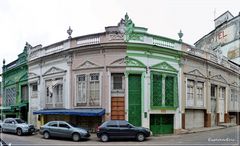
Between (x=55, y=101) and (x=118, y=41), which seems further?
(x=55, y=101)

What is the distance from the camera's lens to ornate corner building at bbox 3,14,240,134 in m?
21.2

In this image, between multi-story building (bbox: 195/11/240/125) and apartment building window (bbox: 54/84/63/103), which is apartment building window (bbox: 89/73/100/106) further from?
multi-story building (bbox: 195/11/240/125)

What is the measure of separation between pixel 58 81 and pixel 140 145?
10.8 m

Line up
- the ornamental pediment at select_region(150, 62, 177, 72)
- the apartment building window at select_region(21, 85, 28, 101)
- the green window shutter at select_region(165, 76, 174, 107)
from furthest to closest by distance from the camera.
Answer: the apartment building window at select_region(21, 85, 28, 101) → the green window shutter at select_region(165, 76, 174, 107) → the ornamental pediment at select_region(150, 62, 177, 72)

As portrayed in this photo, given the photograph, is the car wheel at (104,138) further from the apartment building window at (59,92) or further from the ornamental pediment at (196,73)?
the ornamental pediment at (196,73)

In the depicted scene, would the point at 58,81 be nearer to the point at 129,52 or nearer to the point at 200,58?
the point at 129,52

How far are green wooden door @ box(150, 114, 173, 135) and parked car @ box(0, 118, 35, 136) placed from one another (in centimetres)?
990

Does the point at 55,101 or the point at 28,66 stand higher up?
the point at 28,66

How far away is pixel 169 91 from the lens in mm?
23000

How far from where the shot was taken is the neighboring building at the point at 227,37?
33.8m

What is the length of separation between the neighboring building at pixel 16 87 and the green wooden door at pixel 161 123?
563 inches

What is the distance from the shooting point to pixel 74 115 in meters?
22.3

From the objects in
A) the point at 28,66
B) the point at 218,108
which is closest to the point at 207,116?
the point at 218,108

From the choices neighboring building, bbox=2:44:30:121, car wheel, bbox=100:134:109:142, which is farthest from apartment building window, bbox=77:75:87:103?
neighboring building, bbox=2:44:30:121
